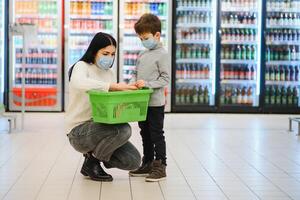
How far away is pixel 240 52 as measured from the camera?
34.3ft

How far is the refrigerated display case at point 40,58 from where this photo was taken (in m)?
9.98

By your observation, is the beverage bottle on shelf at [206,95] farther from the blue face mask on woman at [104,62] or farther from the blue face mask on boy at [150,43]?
the blue face mask on woman at [104,62]

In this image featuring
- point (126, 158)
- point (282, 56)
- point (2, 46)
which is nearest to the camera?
point (126, 158)

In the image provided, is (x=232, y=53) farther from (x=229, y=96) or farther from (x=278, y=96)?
(x=278, y=96)

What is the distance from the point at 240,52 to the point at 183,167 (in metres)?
5.50

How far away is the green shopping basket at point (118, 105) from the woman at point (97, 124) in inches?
3.4

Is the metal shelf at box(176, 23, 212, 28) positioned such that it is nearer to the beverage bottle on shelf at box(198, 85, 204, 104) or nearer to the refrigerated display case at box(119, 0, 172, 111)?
the refrigerated display case at box(119, 0, 172, 111)

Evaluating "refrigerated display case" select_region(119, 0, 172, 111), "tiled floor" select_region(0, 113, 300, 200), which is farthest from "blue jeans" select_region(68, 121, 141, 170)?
"refrigerated display case" select_region(119, 0, 172, 111)

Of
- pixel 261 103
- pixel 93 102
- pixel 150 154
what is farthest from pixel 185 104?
pixel 93 102

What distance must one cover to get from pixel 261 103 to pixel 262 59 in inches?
30.5

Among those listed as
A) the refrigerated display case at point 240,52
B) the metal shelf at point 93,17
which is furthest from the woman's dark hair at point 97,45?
the refrigerated display case at point 240,52

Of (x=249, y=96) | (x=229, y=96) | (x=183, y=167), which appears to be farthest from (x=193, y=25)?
(x=183, y=167)

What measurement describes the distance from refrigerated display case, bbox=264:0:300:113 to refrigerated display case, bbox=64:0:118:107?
2716 mm

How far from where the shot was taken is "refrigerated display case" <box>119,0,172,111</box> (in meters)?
10.1
